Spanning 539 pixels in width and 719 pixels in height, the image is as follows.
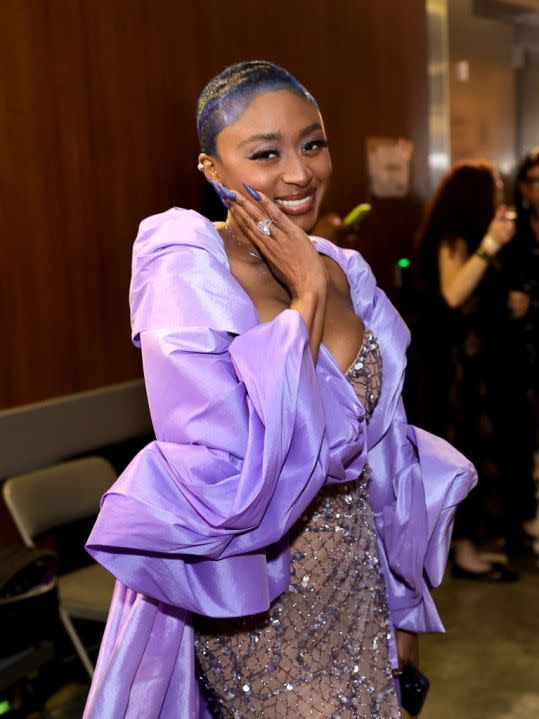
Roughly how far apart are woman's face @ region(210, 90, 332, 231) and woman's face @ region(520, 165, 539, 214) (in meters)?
3.93

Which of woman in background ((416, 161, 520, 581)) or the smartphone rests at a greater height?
the smartphone

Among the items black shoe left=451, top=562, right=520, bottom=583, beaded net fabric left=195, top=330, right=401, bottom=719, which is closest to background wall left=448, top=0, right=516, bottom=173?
black shoe left=451, top=562, right=520, bottom=583

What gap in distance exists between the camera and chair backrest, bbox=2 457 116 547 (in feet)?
11.0

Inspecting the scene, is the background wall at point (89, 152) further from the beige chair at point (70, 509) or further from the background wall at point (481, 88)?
the background wall at point (481, 88)

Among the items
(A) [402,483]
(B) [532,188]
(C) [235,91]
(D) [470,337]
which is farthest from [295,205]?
(B) [532,188]

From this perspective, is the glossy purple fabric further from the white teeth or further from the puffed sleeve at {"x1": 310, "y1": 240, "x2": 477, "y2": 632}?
the puffed sleeve at {"x1": 310, "y1": 240, "x2": 477, "y2": 632}

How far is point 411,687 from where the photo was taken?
1.92 m

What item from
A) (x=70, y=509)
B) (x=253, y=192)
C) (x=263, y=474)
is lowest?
(x=70, y=509)

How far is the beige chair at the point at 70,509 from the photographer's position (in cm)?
329

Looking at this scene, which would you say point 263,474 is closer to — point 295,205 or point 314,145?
point 295,205

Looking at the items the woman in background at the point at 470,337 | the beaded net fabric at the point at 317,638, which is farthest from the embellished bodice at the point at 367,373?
the woman in background at the point at 470,337

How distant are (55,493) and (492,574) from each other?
2266 millimetres

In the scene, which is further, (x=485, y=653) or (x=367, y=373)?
(x=485, y=653)

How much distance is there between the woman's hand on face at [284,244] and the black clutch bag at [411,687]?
0.84 m
